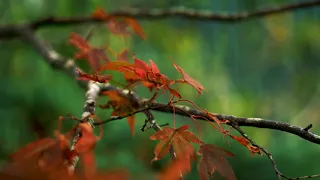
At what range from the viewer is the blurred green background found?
163 cm

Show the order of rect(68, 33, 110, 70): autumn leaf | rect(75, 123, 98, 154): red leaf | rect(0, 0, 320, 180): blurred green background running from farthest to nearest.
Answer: rect(0, 0, 320, 180): blurred green background → rect(68, 33, 110, 70): autumn leaf → rect(75, 123, 98, 154): red leaf

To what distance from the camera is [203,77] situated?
3.01m

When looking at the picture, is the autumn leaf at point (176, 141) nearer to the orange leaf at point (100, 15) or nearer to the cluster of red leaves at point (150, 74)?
the cluster of red leaves at point (150, 74)

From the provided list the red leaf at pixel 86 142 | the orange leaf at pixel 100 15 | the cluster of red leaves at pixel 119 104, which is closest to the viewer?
the red leaf at pixel 86 142

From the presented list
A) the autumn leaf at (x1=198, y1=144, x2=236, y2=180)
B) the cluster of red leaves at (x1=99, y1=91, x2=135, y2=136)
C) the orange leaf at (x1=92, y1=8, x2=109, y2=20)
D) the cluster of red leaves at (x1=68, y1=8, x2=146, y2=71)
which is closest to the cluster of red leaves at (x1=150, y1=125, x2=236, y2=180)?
the autumn leaf at (x1=198, y1=144, x2=236, y2=180)

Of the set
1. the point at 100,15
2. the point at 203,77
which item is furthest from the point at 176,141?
the point at 203,77

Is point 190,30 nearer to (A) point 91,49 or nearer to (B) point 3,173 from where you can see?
(A) point 91,49

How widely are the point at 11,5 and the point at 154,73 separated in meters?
1.96

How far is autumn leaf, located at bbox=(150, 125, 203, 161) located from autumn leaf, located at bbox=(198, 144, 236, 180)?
1cm

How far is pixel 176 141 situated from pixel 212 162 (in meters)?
0.04

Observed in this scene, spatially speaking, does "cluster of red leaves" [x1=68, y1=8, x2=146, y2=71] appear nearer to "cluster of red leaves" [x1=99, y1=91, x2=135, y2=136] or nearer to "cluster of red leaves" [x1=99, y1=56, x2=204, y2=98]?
"cluster of red leaves" [x1=99, y1=91, x2=135, y2=136]

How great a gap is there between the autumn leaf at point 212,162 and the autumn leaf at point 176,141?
1cm

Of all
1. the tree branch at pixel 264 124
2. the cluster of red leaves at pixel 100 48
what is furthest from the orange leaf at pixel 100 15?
the tree branch at pixel 264 124

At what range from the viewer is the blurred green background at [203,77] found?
163cm
